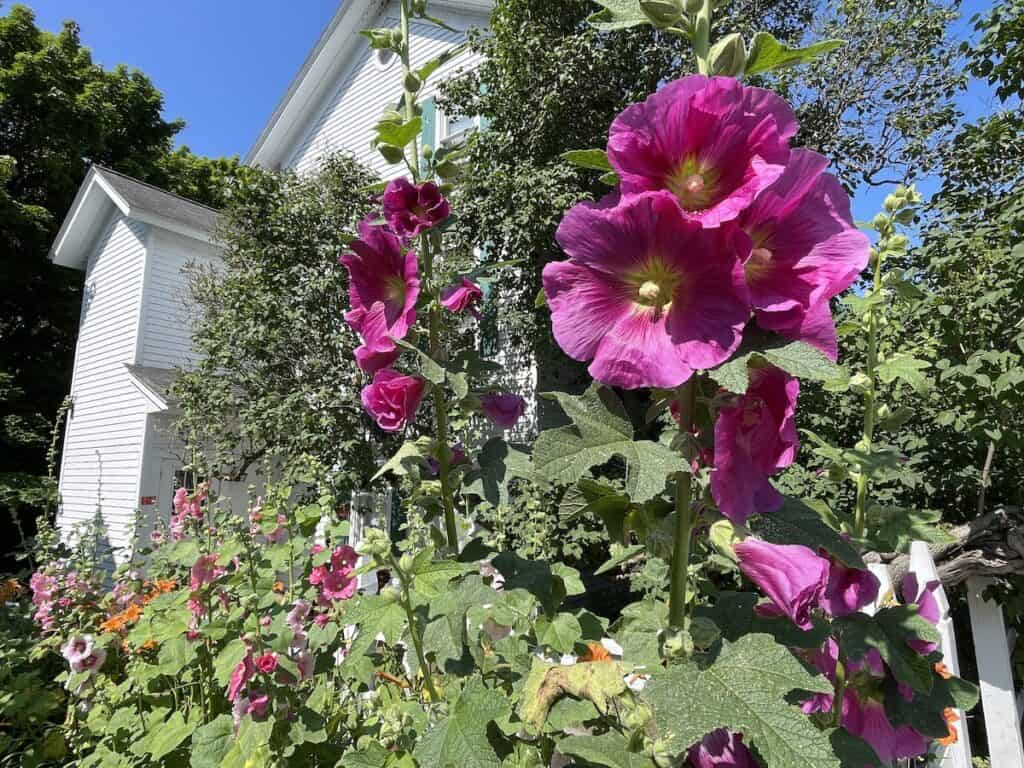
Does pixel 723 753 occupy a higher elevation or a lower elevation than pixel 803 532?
lower

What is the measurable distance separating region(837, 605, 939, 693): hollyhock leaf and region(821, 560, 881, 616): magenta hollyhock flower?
0.13ft

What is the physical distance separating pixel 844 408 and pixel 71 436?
1428 centimetres

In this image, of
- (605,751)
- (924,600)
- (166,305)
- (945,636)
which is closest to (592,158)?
(605,751)

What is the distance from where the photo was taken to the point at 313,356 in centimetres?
750

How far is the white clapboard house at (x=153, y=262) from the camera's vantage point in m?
9.85

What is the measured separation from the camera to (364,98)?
10.4m

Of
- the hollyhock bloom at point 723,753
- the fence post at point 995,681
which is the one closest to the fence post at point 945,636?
the fence post at point 995,681

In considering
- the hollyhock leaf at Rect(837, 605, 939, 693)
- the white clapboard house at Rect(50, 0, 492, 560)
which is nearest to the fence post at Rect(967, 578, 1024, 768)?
A: the hollyhock leaf at Rect(837, 605, 939, 693)

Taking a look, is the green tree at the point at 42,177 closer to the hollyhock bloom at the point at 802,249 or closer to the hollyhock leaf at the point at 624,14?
the hollyhock leaf at the point at 624,14

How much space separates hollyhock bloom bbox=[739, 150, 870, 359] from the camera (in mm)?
665

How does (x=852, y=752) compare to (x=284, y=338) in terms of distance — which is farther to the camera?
(x=284, y=338)

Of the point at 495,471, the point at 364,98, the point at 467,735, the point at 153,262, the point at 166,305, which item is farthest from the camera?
the point at 166,305

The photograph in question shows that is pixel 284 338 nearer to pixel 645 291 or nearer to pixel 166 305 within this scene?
pixel 166 305

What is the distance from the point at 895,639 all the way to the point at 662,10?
104cm
